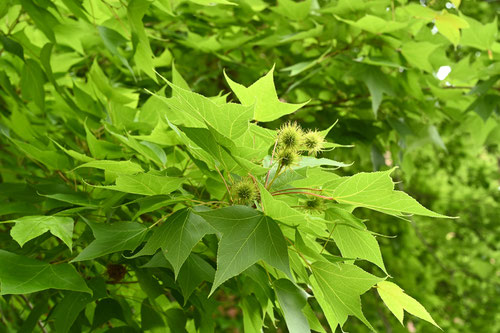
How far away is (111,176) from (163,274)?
0.72 feet

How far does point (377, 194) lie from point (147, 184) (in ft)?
1.22

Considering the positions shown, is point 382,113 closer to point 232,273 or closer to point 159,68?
point 159,68

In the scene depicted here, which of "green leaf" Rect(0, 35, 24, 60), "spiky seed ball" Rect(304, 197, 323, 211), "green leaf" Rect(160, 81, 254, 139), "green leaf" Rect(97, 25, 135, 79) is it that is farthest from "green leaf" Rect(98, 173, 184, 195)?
"green leaf" Rect(0, 35, 24, 60)

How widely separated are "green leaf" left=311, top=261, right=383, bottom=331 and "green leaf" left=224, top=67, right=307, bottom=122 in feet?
0.89

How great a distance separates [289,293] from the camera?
901 mm

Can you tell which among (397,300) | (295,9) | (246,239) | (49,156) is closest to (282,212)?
(246,239)

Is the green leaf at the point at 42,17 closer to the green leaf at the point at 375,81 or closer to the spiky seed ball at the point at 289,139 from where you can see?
the spiky seed ball at the point at 289,139

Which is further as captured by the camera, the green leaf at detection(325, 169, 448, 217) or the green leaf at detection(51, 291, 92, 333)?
the green leaf at detection(51, 291, 92, 333)

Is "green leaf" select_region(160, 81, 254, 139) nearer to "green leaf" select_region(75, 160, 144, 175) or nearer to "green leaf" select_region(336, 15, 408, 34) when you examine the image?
"green leaf" select_region(75, 160, 144, 175)

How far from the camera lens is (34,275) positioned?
33.8 inches

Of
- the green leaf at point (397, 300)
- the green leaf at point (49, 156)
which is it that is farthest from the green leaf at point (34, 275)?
the green leaf at point (397, 300)

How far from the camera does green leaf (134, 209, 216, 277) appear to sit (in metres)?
0.80

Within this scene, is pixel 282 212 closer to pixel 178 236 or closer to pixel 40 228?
pixel 178 236

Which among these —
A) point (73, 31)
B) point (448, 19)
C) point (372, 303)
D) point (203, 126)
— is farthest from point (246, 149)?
point (372, 303)
